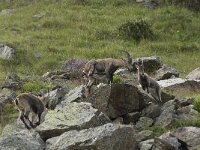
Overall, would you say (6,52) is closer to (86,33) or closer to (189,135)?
(86,33)

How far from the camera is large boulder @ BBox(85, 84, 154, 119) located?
48.7 ft

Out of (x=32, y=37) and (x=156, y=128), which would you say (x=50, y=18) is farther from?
(x=156, y=128)

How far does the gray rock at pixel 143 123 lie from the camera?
47.6 feet

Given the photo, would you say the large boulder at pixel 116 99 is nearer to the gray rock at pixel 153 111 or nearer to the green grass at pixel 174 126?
the gray rock at pixel 153 111

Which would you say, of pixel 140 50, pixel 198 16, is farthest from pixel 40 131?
pixel 198 16

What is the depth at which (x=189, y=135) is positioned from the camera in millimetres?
13039

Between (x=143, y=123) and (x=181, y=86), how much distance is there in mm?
5466

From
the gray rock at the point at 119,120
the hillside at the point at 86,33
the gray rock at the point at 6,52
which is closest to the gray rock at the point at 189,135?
the gray rock at the point at 119,120

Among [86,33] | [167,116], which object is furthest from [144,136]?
[86,33]

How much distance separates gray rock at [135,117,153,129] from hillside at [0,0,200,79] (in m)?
11.5

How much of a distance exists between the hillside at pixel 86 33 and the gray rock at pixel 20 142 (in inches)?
503

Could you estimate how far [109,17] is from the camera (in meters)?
35.2

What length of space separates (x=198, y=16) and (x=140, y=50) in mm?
7408

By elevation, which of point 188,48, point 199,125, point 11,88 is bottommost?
point 188,48
